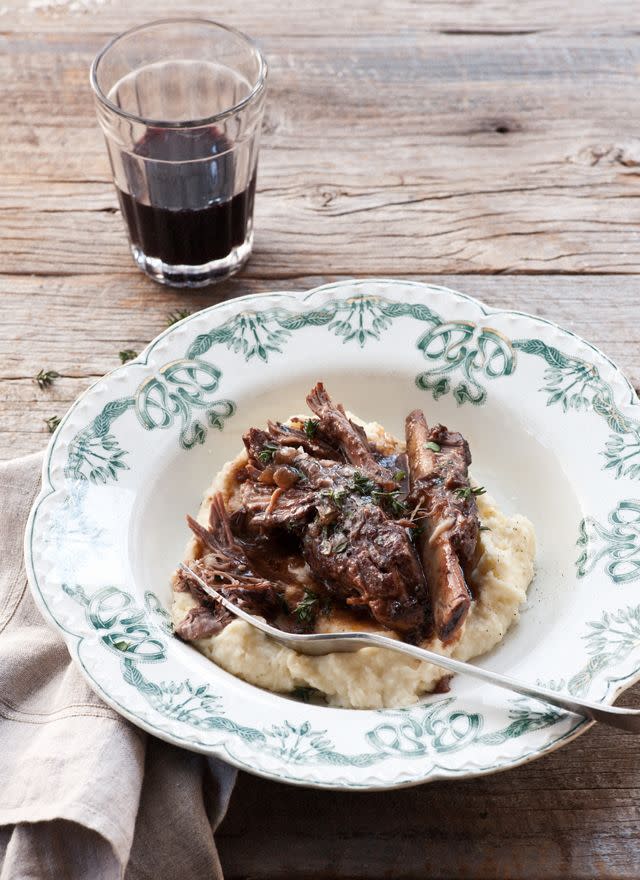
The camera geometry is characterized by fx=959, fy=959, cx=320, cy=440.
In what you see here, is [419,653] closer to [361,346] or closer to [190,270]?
[361,346]

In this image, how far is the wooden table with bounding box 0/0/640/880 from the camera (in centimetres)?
579

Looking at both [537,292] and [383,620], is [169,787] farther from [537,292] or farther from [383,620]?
[537,292]

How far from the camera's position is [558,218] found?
631 centimetres

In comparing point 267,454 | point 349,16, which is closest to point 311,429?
point 267,454

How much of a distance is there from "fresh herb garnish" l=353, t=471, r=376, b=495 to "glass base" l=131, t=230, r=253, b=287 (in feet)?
7.34

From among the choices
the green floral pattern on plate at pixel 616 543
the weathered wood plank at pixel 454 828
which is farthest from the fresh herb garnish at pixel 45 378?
the green floral pattern on plate at pixel 616 543

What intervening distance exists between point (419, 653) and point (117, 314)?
3163mm

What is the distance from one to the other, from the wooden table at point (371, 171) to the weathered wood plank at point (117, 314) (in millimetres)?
12

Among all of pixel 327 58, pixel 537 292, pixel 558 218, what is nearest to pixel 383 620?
pixel 537 292

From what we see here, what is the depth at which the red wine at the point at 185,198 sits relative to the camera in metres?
5.27

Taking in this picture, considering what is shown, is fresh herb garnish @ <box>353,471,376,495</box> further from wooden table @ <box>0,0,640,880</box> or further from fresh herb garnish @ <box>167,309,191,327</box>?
fresh herb garnish @ <box>167,309,191,327</box>

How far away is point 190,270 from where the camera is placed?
5.81m

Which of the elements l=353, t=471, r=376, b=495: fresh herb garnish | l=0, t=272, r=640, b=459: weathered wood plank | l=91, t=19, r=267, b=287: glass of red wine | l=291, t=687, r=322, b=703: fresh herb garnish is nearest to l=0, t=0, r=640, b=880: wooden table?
l=0, t=272, r=640, b=459: weathered wood plank

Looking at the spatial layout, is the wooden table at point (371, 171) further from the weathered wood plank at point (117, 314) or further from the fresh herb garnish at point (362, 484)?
the fresh herb garnish at point (362, 484)
